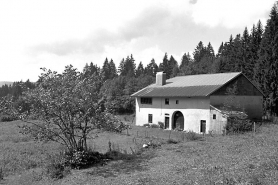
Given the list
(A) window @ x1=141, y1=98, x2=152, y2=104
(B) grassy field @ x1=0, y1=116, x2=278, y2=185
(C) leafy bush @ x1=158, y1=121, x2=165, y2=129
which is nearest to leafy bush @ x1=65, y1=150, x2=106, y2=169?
(B) grassy field @ x1=0, y1=116, x2=278, y2=185

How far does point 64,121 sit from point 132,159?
4.90 m

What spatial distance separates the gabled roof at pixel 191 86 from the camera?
3003cm

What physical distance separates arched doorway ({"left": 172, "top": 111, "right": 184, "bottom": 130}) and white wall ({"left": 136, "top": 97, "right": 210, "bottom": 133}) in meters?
0.61

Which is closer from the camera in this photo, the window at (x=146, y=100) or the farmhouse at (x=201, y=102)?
the farmhouse at (x=201, y=102)

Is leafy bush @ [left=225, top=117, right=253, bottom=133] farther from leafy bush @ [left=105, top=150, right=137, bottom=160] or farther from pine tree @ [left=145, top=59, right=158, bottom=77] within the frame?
pine tree @ [left=145, top=59, right=158, bottom=77]

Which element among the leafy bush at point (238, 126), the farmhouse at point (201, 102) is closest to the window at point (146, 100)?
the farmhouse at point (201, 102)

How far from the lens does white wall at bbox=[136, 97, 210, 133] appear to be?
2895cm

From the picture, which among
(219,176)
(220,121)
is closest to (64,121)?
(219,176)

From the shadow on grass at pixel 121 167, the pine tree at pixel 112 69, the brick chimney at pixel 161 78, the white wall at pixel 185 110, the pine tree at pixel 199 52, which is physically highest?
the pine tree at pixel 199 52

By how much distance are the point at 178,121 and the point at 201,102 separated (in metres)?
5.10

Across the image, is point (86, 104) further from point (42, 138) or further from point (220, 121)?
point (220, 121)

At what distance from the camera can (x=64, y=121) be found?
1304cm

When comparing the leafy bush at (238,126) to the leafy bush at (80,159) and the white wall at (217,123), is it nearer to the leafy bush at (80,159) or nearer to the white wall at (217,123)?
the white wall at (217,123)

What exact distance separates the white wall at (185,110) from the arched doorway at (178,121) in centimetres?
61
